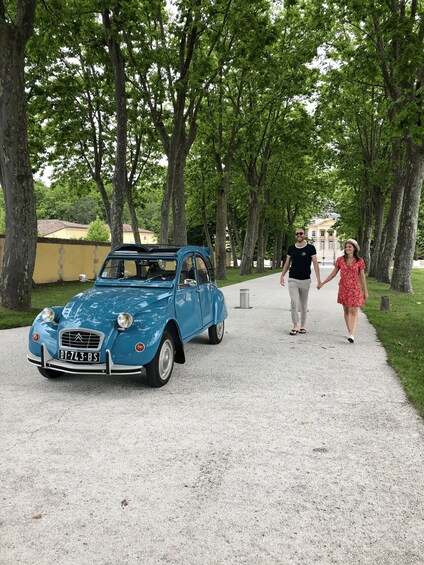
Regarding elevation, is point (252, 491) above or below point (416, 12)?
below

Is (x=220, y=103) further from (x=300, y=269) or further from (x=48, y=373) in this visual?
(x=48, y=373)

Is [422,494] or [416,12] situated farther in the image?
[416,12]

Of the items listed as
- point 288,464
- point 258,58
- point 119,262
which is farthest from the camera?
point 258,58

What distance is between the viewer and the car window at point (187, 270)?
6980 millimetres

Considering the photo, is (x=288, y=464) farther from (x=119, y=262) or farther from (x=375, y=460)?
(x=119, y=262)

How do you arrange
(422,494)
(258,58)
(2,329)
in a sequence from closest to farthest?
(422,494) < (2,329) < (258,58)

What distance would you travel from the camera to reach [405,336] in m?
9.23

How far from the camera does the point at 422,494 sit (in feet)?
10.5

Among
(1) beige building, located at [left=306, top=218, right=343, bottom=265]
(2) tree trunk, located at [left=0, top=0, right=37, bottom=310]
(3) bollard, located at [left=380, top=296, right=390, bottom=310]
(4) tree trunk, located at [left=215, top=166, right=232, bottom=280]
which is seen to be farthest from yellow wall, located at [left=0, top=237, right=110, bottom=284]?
(1) beige building, located at [left=306, top=218, right=343, bottom=265]

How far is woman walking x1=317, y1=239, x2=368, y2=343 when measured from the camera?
859 centimetres

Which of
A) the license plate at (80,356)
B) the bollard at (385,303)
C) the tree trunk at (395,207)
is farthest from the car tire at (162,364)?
the tree trunk at (395,207)

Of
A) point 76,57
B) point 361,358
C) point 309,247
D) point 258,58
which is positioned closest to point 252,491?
point 361,358

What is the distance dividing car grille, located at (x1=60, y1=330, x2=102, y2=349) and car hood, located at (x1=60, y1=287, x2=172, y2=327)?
102mm

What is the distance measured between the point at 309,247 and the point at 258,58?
9.06m
